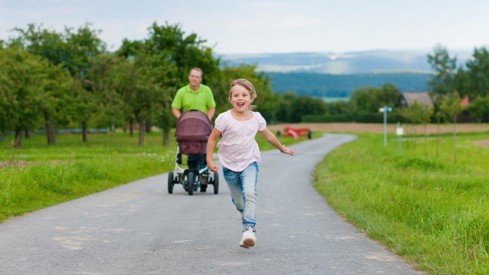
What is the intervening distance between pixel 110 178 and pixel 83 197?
4.38 metres

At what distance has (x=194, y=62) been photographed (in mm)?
63969

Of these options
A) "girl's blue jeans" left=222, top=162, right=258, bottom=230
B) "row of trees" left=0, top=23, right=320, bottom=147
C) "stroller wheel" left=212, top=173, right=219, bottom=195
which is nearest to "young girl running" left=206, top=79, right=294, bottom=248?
"girl's blue jeans" left=222, top=162, right=258, bottom=230

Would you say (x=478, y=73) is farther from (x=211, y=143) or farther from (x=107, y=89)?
(x=211, y=143)

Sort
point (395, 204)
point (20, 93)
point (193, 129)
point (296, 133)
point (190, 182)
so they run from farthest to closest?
point (296, 133) → point (20, 93) → point (190, 182) → point (193, 129) → point (395, 204)

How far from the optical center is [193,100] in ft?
45.1

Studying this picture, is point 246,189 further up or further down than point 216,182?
further up

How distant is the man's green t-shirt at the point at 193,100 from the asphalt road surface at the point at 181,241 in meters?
1.67

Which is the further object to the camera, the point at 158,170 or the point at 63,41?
the point at 63,41

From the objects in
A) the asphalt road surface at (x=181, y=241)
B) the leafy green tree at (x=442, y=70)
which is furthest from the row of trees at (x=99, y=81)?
the leafy green tree at (x=442, y=70)

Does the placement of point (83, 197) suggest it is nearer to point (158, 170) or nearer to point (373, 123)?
point (158, 170)

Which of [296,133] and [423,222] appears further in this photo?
[296,133]

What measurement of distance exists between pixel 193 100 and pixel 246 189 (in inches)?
228

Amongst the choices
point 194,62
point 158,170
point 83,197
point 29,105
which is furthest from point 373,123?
point 83,197

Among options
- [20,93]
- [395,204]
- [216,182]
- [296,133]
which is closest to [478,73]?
[296,133]
